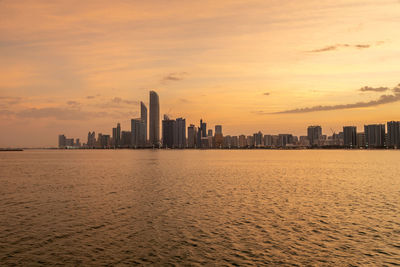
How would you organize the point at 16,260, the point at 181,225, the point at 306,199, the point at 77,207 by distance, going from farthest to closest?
the point at 306,199 < the point at 77,207 < the point at 181,225 < the point at 16,260

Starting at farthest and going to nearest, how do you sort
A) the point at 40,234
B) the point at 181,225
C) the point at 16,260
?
1. the point at 181,225
2. the point at 40,234
3. the point at 16,260

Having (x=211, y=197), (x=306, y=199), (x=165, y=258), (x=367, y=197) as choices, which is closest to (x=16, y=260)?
(x=165, y=258)

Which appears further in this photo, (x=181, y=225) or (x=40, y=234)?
(x=181, y=225)

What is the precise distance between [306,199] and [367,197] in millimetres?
12388

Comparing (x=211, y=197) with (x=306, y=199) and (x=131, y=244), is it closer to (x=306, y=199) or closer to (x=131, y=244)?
(x=306, y=199)

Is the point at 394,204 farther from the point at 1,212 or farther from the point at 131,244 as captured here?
the point at 1,212

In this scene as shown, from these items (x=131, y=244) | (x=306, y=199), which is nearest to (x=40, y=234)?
(x=131, y=244)

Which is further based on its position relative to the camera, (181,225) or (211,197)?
(211,197)

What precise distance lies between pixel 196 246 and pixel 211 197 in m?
28.5

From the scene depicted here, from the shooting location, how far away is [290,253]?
2806cm

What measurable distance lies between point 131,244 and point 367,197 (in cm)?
4748

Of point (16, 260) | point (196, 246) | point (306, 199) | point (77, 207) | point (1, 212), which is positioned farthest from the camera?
point (306, 199)

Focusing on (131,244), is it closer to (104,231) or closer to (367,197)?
(104,231)

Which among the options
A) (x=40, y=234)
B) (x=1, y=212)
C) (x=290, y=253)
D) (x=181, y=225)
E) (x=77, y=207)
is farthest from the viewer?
(x=77, y=207)
